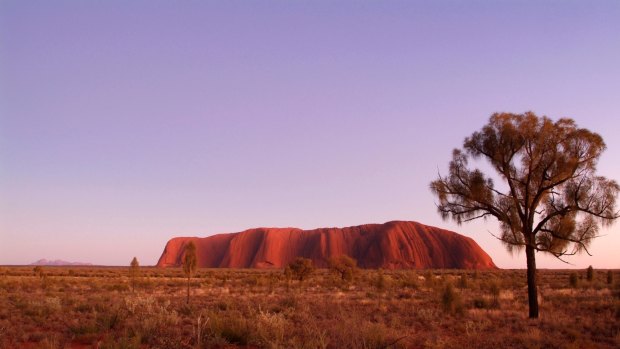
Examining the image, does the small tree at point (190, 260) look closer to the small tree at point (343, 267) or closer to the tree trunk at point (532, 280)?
the tree trunk at point (532, 280)

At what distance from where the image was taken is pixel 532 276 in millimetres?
15867

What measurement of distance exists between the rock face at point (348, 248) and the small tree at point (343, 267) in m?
57.8

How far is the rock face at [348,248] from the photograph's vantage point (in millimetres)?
112438

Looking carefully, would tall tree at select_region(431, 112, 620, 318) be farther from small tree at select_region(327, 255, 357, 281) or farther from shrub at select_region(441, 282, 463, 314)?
small tree at select_region(327, 255, 357, 281)

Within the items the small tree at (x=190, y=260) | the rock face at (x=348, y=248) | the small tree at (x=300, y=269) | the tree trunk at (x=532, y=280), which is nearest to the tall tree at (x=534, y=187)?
the tree trunk at (x=532, y=280)

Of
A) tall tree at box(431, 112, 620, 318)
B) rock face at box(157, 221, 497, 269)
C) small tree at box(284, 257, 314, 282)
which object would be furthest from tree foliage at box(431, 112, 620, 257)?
rock face at box(157, 221, 497, 269)

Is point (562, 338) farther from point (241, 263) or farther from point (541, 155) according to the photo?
point (241, 263)

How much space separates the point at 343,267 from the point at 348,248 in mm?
79515

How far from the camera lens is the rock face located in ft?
369

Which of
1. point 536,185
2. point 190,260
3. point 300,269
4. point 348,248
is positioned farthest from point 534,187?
point 348,248

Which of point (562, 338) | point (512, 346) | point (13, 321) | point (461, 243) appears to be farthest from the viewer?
point (461, 243)

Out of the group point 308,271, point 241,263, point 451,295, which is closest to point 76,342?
point 451,295

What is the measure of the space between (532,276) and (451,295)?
3.08 meters

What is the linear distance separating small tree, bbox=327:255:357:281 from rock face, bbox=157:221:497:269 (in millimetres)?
57752
